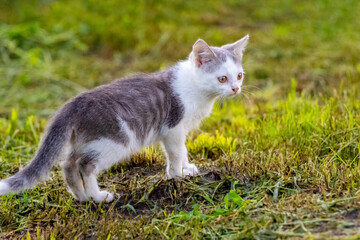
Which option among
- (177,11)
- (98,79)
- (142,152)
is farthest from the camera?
(177,11)

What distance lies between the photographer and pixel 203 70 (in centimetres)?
412

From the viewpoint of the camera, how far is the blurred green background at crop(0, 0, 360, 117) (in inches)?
291

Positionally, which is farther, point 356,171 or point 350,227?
point 356,171

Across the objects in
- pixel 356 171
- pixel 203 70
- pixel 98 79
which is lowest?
pixel 98 79

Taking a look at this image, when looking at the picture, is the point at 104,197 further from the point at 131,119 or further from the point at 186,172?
the point at 186,172

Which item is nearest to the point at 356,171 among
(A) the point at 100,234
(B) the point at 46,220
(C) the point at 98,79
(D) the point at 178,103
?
(D) the point at 178,103

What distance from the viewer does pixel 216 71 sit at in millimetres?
4070

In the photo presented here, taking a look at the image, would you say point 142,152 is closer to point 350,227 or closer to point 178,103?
point 178,103

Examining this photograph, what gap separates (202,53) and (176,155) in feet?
2.90

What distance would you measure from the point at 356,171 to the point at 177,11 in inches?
321

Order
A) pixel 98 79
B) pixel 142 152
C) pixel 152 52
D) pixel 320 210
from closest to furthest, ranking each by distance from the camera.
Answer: pixel 320 210
pixel 142 152
pixel 98 79
pixel 152 52

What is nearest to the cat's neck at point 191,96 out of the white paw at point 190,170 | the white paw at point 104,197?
the white paw at point 190,170

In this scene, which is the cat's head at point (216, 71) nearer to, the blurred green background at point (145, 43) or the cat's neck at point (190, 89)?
the cat's neck at point (190, 89)

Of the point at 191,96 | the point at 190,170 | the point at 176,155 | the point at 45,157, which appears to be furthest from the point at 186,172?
the point at 45,157
